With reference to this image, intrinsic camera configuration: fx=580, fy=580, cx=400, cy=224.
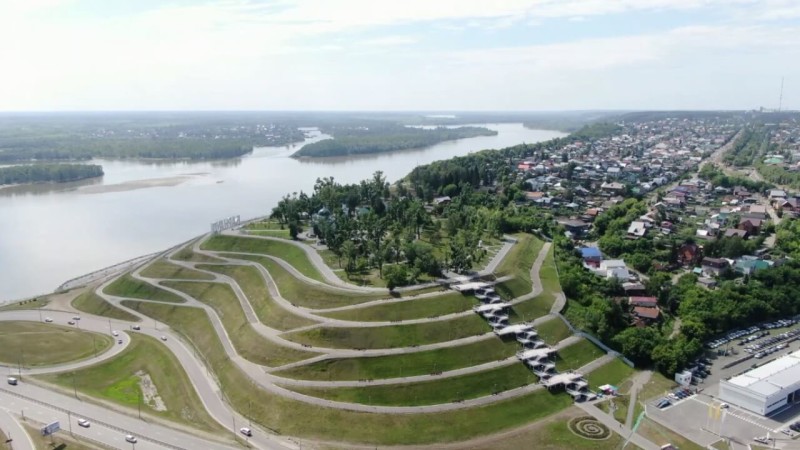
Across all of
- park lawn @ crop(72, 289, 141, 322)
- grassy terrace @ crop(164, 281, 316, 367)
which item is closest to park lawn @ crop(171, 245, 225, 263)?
grassy terrace @ crop(164, 281, 316, 367)

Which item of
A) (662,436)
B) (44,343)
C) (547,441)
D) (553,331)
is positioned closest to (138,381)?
(44,343)

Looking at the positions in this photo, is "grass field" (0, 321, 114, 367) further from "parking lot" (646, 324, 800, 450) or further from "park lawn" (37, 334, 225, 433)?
"parking lot" (646, 324, 800, 450)

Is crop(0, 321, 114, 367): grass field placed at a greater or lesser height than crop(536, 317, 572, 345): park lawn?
lesser

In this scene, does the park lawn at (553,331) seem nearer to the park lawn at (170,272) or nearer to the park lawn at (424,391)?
the park lawn at (424,391)

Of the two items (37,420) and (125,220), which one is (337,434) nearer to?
(37,420)

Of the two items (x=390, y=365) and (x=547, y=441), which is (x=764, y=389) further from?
(x=390, y=365)
